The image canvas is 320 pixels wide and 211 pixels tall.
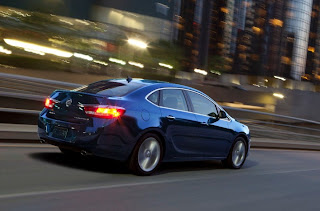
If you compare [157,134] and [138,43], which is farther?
[138,43]

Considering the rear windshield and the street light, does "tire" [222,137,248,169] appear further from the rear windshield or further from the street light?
the street light

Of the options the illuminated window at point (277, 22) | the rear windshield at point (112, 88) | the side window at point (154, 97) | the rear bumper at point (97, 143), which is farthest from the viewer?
the illuminated window at point (277, 22)

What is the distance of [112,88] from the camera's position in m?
7.14

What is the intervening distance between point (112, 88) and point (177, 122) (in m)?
1.15

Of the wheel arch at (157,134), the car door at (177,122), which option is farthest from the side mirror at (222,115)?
the wheel arch at (157,134)

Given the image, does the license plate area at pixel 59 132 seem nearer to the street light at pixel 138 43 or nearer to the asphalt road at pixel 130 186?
the asphalt road at pixel 130 186

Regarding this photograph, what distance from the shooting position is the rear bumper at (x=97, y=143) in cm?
639

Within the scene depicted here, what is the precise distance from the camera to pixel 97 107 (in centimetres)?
645

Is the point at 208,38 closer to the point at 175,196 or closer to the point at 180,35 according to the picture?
the point at 180,35

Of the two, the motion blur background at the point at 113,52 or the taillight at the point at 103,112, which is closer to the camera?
the taillight at the point at 103,112

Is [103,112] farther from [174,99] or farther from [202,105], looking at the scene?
[202,105]

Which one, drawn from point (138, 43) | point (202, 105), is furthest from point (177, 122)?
point (138, 43)

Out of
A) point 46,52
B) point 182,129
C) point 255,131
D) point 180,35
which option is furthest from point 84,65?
point 180,35

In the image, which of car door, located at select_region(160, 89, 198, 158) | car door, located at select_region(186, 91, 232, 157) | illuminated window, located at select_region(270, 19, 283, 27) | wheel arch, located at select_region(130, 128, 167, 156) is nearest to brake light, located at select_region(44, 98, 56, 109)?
wheel arch, located at select_region(130, 128, 167, 156)
